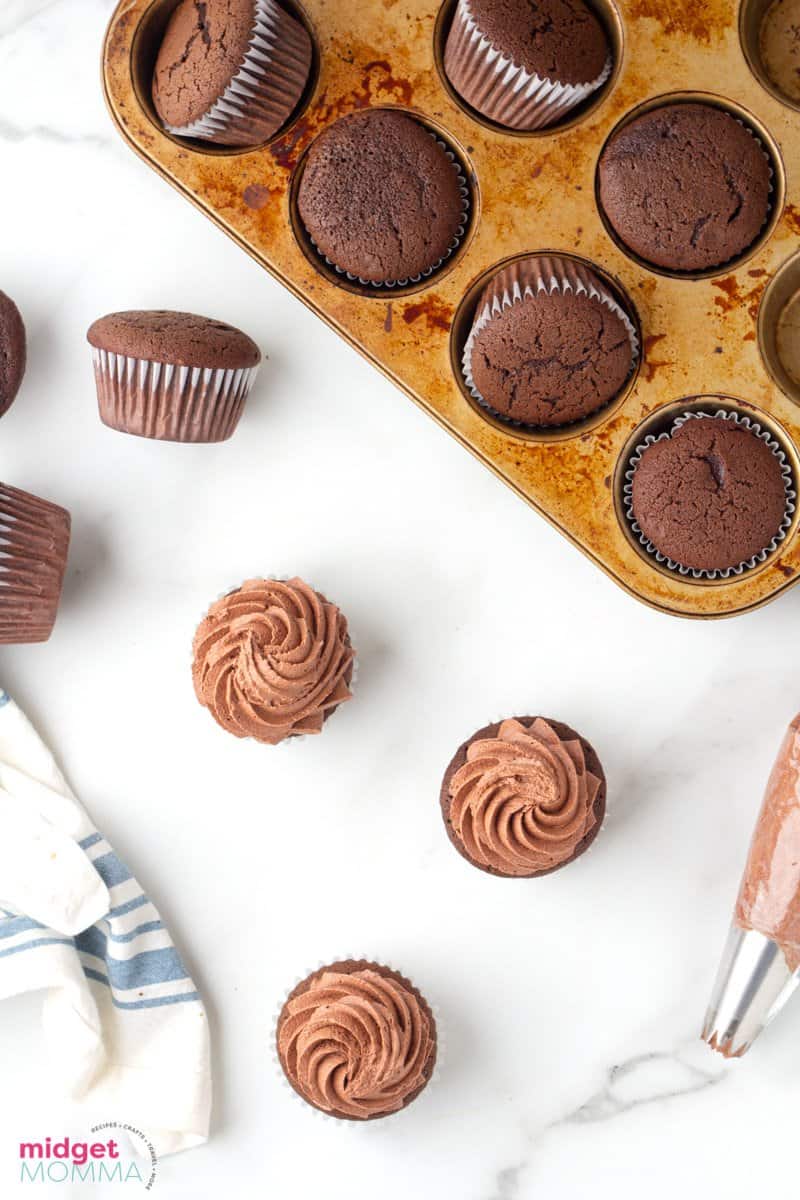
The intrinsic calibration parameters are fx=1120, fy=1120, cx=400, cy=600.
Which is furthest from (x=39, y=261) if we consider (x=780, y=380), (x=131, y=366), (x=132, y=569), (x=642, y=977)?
(x=642, y=977)

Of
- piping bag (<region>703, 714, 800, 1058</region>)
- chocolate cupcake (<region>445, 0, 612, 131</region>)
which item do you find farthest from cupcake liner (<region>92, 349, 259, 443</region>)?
piping bag (<region>703, 714, 800, 1058</region>)

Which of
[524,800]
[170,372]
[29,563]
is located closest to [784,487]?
[524,800]

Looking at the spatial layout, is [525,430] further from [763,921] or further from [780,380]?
[763,921]

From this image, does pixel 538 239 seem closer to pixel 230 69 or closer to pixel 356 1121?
pixel 230 69

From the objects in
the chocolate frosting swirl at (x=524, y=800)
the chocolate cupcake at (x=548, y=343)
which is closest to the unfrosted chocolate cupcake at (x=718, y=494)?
the chocolate cupcake at (x=548, y=343)

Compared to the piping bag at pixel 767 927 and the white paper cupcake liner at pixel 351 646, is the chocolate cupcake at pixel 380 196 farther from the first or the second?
the piping bag at pixel 767 927
